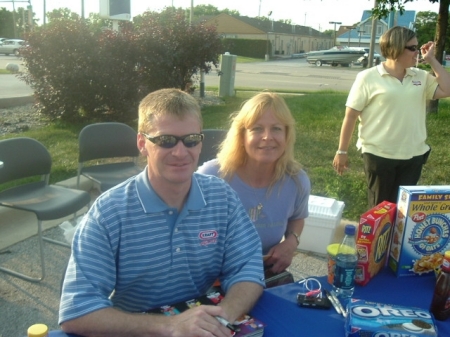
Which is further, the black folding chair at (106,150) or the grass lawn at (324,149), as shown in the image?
the grass lawn at (324,149)

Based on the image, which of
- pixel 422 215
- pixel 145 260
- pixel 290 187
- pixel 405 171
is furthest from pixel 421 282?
pixel 405 171

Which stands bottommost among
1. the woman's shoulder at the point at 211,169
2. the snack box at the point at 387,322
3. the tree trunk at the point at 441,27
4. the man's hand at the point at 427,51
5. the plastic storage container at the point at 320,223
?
the plastic storage container at the point at 320,223

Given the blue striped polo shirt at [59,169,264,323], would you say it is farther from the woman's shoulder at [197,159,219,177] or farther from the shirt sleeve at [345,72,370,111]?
the shirt sleeve at [345,72,370,111]

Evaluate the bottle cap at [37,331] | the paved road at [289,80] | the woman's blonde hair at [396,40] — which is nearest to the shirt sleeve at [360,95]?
the woman's blonde hair at [396,40]

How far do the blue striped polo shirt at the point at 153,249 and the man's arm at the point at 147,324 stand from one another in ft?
0.11

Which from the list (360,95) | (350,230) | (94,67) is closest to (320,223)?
(360,95)

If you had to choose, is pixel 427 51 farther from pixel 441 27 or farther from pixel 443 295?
pixel 441 27

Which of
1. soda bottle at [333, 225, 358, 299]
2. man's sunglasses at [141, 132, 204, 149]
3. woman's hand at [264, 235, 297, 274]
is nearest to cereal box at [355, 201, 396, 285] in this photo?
soda bottle at [333, 225, 358, 299]

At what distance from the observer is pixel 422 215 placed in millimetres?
2051

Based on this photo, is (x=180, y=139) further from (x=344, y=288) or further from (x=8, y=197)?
(x=8, y=197)

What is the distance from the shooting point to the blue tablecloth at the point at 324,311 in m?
1.71

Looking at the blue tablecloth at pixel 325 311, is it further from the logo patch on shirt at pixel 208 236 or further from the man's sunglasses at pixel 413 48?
the man's sunglasses at pixel 413 48

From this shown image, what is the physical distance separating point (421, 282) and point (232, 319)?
0.92m

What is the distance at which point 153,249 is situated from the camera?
1799 millimetres
